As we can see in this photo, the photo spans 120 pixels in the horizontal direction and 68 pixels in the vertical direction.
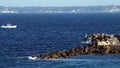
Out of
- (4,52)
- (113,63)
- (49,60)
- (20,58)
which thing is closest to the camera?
(113,63)

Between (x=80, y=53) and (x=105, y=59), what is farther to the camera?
(x=80, y=53)

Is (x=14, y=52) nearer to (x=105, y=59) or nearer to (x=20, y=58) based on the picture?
(x=20, y=58)

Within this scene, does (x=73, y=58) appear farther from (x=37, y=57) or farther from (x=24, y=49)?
(x=24, y=49)

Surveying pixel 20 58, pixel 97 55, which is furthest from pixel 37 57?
pixel 97 55

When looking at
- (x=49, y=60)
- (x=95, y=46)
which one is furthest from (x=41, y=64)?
(x=95, y=46)

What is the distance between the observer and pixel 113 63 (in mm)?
62812

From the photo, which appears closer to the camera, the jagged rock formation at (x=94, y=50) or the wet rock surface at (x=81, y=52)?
the wet rock surface at (x=81, y=52)

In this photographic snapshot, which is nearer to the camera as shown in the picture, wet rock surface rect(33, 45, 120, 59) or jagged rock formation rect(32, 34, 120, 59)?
wet rock surface rect(33, 45, 120, 59)

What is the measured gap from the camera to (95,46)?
77500mm

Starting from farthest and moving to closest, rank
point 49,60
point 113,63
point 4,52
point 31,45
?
point 31,45, point 4,52, point 49,60, point 113,63

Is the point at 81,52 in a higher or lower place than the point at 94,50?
lower

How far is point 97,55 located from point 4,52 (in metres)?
17.4

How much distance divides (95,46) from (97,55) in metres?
6.03

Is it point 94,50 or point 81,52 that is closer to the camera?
point 81,52
